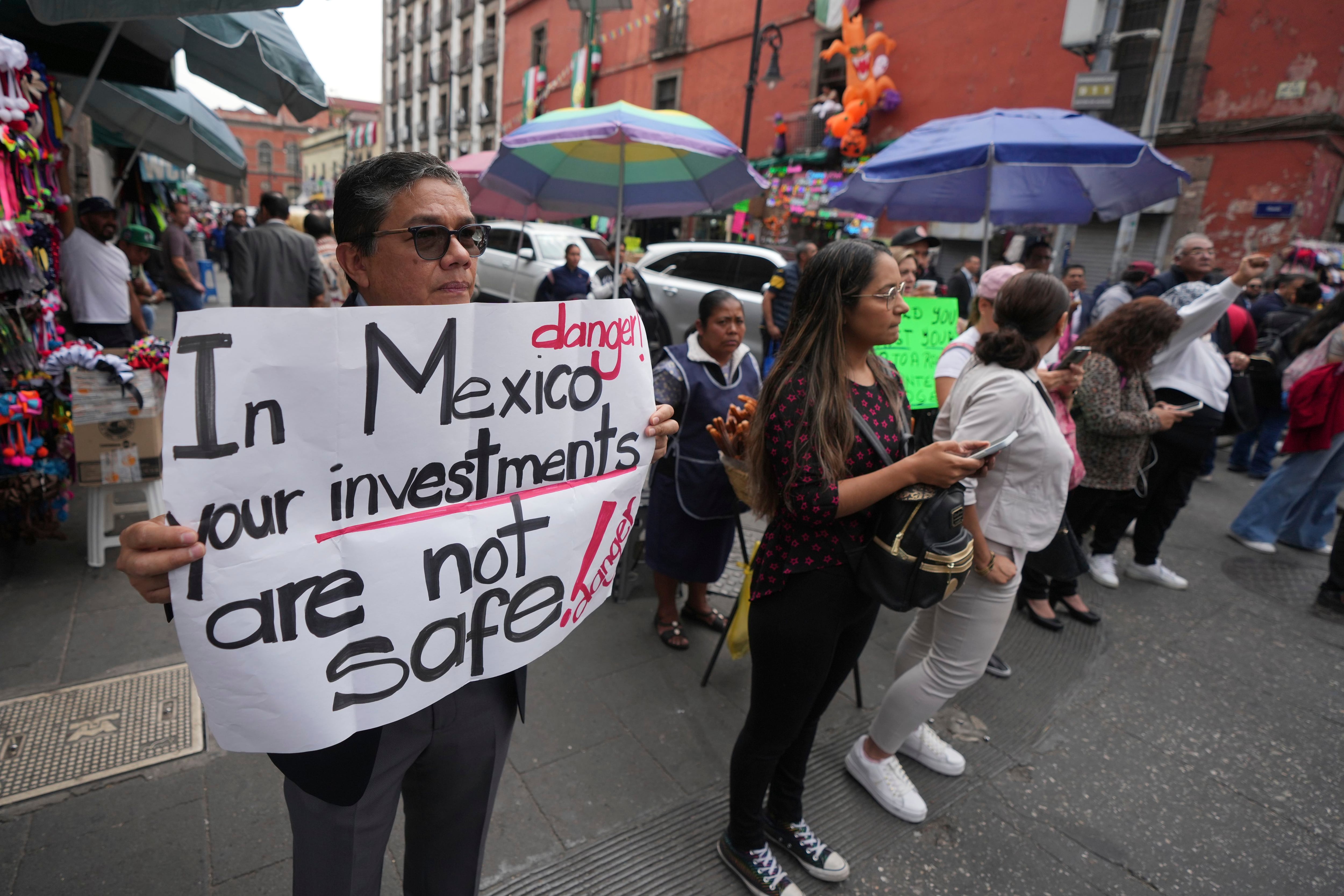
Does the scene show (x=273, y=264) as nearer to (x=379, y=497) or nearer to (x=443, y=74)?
(x=379, y=497)

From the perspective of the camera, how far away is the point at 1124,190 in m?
5.16

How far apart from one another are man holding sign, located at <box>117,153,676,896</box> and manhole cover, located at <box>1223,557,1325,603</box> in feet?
16.4

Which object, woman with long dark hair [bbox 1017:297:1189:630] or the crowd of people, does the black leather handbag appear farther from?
woman with long dark hair [bbox 1017:297:1189:630]

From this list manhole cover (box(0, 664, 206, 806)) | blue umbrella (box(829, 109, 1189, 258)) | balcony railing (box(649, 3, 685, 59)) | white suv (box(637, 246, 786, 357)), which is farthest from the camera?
balcony railing (box(649, 3, 685, 59))

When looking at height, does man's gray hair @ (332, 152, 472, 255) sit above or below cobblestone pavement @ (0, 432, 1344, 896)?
above

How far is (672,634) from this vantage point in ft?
10.9

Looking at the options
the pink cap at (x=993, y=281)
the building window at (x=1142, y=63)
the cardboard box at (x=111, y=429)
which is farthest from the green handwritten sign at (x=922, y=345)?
the building window at (x=1142, y=63)

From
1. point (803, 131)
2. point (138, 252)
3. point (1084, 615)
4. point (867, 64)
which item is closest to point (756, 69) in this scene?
point (867, 64)

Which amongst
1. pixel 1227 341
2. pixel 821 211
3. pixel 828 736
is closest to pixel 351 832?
pixel 828 736

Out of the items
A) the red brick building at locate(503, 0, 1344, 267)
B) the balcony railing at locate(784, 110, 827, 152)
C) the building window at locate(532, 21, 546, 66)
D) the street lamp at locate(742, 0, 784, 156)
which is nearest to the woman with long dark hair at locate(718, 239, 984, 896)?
the street lamp at locate(742, 0, 784, 156)

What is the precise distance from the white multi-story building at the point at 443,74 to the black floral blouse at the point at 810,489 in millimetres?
29652

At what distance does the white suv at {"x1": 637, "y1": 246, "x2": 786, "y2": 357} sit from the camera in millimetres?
9156

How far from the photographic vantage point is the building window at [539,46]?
27.4m

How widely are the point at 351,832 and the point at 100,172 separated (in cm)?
1079
